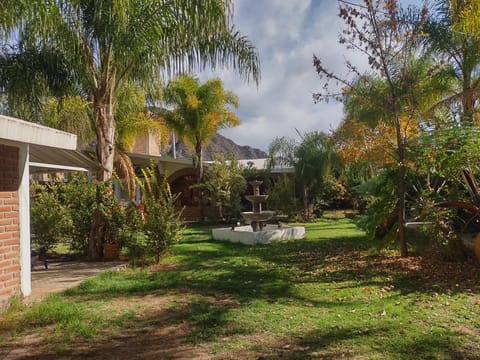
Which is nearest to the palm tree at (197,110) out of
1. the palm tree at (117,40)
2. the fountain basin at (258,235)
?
the fountain basin at (258,235)

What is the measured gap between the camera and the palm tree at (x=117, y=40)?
8523 millimetres

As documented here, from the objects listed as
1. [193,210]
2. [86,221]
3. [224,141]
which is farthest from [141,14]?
[224,141]

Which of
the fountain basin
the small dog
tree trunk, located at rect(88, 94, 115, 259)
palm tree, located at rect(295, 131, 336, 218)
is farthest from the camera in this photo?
palm tree, located at rect(295, 131, 336, 218)

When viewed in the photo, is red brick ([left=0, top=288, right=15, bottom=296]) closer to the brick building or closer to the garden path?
the brick building

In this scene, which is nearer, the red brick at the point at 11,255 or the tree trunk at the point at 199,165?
the red brick at the point at 11,255

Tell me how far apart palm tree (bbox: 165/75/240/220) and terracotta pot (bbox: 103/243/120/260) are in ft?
37.8

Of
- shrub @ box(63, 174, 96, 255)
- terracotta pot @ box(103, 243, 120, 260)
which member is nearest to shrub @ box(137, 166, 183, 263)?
terracotta pot @ box(103, 243, 120, 260)

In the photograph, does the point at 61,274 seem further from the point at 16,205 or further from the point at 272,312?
the point at 272,312

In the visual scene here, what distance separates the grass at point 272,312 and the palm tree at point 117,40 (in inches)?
172

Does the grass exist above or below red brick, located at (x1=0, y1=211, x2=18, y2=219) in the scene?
below

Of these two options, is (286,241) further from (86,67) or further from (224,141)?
(224,141)

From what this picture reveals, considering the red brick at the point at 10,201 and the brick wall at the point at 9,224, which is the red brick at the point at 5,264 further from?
the red brick at the point at 10,201

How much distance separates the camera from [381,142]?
30.3 ft

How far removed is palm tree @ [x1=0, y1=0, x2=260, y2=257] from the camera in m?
8.52
